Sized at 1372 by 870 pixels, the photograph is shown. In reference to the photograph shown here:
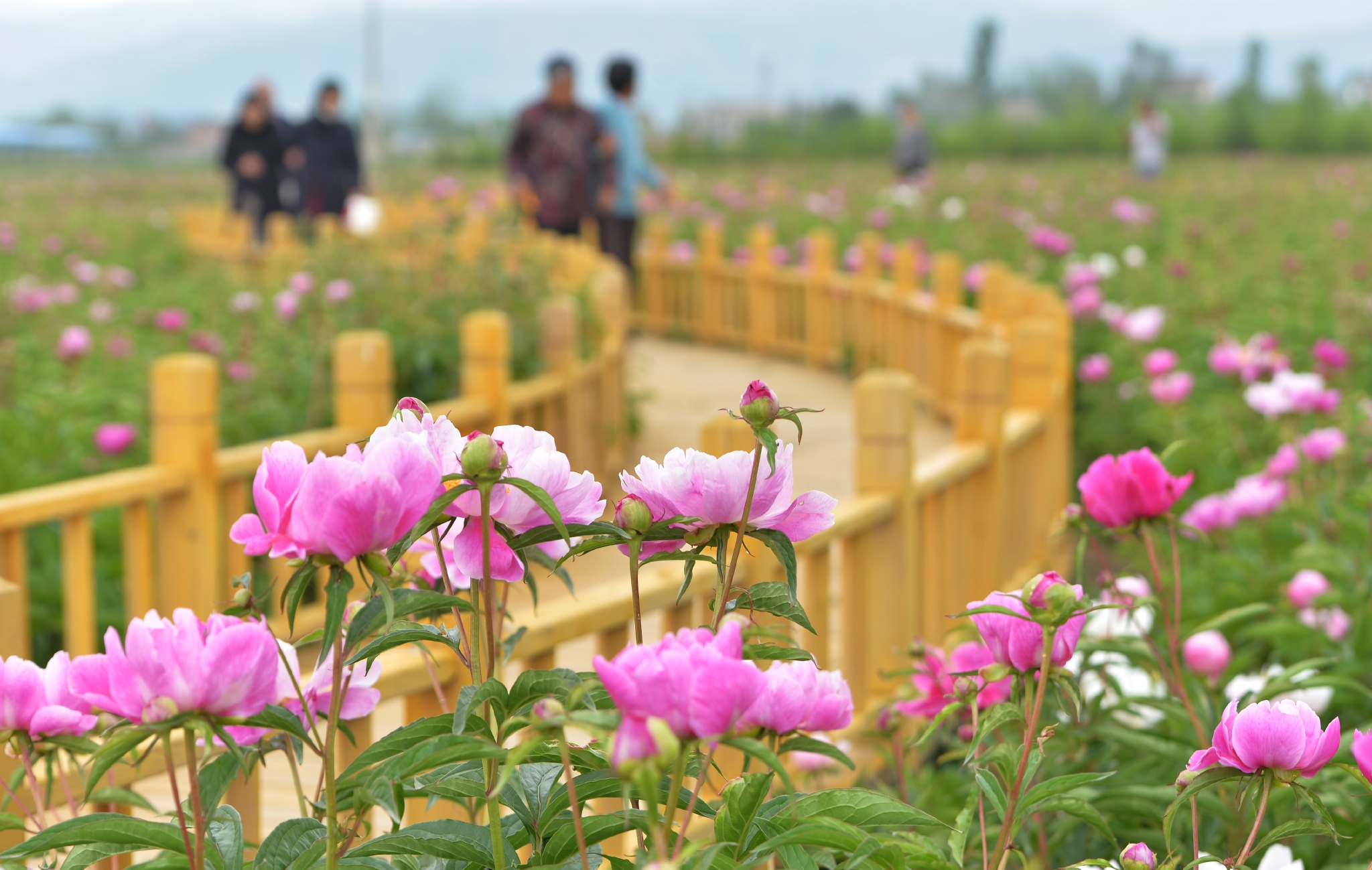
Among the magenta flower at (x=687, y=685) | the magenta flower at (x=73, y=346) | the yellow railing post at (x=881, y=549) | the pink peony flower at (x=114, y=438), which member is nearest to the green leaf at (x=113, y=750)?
the magenta flower at (x=687, y=685)

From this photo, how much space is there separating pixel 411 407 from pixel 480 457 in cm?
14

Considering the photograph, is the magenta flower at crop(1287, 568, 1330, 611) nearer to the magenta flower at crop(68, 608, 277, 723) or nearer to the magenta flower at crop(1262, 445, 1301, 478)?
the magenta flower at crop(1262, 445, 1301, 478)

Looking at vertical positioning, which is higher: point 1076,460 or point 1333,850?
point 1333,850

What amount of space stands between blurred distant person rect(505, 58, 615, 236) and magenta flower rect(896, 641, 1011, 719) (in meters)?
6.72

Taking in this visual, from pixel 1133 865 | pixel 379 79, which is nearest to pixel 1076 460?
pixel 1133 865

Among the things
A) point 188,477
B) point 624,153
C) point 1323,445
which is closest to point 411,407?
point 188,477

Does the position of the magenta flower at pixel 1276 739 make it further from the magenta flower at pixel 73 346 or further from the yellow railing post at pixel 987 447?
the magenta flower at pixel 73 346

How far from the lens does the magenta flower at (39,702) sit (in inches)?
35.0

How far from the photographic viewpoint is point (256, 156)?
11016 mm

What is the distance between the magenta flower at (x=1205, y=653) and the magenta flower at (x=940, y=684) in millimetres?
450

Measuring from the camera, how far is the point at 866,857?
87 cm

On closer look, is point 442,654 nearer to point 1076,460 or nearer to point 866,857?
point 866,857

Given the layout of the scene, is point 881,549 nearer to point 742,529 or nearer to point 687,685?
point 742,529

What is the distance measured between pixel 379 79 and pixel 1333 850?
1002 inches
